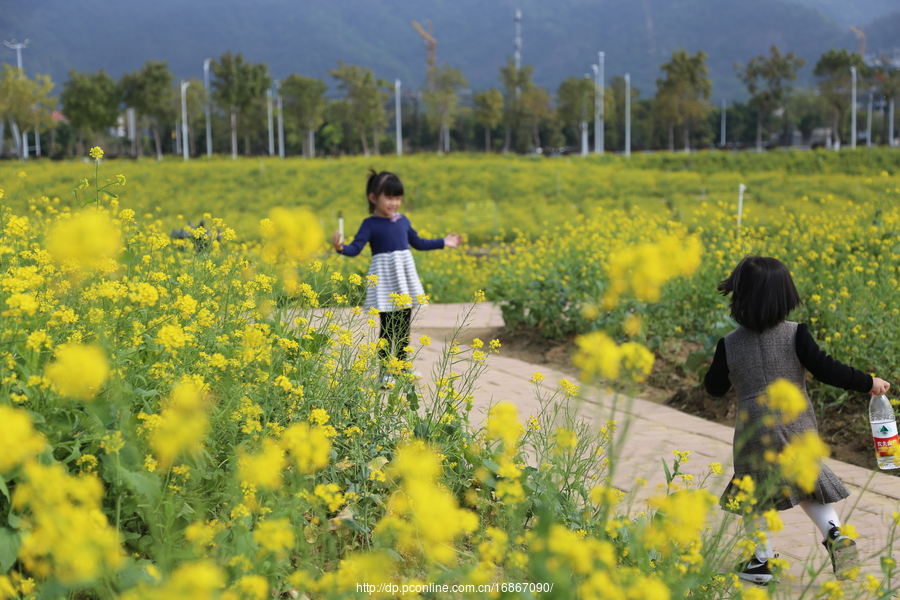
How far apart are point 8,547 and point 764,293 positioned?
245cm

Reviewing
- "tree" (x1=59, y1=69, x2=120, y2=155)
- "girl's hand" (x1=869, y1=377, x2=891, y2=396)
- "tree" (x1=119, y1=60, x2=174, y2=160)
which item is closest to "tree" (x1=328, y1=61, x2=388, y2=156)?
"tree" (x1=119, y1=60, x2=174, y2=160)

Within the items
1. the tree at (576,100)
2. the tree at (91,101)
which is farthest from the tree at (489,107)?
the tree at (91,101)

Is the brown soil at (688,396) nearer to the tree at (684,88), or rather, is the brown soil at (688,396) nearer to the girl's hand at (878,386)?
the girl's hand at (878,386)

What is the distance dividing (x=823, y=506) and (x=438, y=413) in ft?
4.63

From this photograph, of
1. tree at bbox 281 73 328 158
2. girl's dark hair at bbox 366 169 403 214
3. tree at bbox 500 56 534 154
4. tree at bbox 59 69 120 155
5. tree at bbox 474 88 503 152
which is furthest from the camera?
tree at bbox 500 56 534 154

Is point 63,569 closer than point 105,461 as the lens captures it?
Yes

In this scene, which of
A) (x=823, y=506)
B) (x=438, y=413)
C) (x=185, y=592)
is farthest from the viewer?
(x=438, y=413)

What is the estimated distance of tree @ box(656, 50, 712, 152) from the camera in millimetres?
48906

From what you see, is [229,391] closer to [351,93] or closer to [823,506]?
[823,506]

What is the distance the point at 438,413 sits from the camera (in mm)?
3203

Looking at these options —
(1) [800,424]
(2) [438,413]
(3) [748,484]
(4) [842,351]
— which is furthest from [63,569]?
(4) [842,351]

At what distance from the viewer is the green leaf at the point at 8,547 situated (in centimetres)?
185

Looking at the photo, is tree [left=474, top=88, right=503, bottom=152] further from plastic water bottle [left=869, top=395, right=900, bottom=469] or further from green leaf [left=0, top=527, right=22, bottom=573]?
green leaf [left=0, top=527, right=22, bottom=573]

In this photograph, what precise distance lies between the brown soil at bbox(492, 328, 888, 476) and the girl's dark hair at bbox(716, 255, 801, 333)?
4.98 feet
